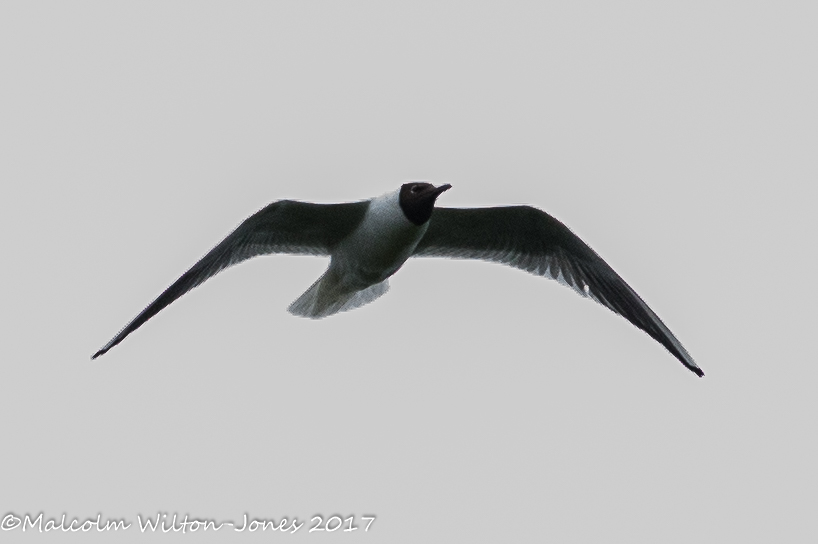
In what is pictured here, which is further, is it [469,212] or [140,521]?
[469,212]

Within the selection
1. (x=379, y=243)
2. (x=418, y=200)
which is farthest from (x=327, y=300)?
(x=418, y=200)

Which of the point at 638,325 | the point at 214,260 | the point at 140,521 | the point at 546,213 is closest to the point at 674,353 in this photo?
the point at 638,325

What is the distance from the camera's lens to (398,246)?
28.9 feet

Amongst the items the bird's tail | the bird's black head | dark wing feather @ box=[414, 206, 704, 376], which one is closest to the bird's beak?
the bird's black head

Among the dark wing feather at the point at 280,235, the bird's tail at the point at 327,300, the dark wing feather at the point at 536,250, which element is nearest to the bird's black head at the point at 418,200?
the dark wing feather at the point at 280,235

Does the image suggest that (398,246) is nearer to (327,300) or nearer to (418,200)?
(418,200)

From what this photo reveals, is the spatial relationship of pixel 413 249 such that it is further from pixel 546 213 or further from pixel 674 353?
pixel 674 353

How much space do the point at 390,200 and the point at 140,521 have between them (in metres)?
2.72

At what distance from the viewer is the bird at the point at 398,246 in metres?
8.71

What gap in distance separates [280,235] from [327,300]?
74 cm

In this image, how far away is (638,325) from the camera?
9359 millimetres

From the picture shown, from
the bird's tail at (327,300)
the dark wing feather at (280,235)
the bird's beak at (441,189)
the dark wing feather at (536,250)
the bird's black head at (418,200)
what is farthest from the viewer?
the bird's tail at (327,300)

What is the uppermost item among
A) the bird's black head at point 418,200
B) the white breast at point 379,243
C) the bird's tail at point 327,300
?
the bird's black head at point 418,200

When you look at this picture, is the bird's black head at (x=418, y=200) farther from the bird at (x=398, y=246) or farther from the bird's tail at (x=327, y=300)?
the bird's tail at (x=327, y=300)
